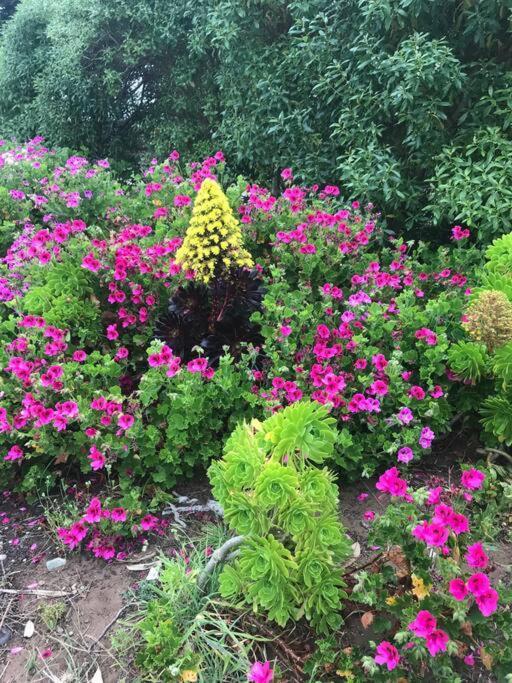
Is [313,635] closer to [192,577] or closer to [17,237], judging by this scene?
[192,577]

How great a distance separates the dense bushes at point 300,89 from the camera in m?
3.66

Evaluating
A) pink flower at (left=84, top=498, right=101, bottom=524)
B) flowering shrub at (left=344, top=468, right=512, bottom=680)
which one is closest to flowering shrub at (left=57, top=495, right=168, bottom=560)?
pink flower at (left=84, top=498, right=101, bottom=524)

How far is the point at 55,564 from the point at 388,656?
1527 mm

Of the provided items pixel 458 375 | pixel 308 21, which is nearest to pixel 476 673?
pixel 458 375

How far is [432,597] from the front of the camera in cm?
157

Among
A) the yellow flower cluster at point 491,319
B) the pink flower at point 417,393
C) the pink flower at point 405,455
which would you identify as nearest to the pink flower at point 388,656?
the pink flower at point 405,455

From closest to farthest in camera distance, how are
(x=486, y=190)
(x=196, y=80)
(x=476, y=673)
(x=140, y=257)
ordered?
(x=476, y=673) < (x=140, y=257) < (x=486, y=190) < (x=196, y=80)

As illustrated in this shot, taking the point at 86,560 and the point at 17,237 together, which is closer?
the point at 86,560

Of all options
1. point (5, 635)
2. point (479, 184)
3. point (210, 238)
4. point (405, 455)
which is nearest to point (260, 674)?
point (405, 455)

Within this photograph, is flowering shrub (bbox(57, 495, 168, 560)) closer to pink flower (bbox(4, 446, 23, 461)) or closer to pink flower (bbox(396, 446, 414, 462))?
pink flower (bbox(4, 446, 23, 461))

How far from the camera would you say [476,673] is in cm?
182

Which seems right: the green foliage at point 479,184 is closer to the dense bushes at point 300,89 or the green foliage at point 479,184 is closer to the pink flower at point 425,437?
the dense bushes at point 300,89

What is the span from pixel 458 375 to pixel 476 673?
1.32 m

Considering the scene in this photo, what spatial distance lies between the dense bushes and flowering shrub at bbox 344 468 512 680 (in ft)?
8.12
